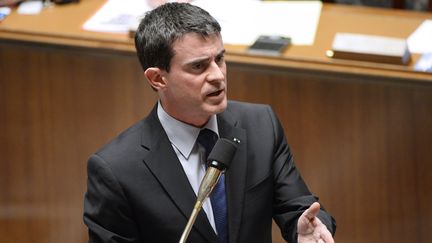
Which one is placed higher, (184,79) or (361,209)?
(184,79)

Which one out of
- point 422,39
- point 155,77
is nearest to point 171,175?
point 155,77

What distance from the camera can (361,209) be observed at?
168 cm

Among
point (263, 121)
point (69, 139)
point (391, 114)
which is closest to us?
point (263, 121)

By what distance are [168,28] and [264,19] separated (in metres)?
0.74

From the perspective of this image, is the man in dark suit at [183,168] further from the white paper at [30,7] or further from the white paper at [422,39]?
the white paper at [30,7]

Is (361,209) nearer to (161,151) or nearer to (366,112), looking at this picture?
(366,112)

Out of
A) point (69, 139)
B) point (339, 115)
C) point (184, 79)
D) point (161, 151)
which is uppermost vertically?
point (184, 79)

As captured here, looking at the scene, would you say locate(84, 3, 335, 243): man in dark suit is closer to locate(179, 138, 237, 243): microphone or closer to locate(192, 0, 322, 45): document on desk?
locate(179, 138, 237, 243): microphone

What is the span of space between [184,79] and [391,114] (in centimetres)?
58

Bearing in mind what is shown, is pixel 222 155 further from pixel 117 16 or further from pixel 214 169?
pixel 117 16

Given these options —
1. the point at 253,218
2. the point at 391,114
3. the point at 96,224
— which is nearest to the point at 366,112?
the point at 391,114

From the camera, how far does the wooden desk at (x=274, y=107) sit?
1638mm

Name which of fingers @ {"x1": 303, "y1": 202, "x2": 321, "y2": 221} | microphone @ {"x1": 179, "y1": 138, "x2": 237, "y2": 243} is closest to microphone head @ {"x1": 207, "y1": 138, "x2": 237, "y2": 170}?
microphone @ {"x1": 179, "y1": 138, "x2": 237, "y2": 243}

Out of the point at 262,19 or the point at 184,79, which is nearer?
the point at 184,79
